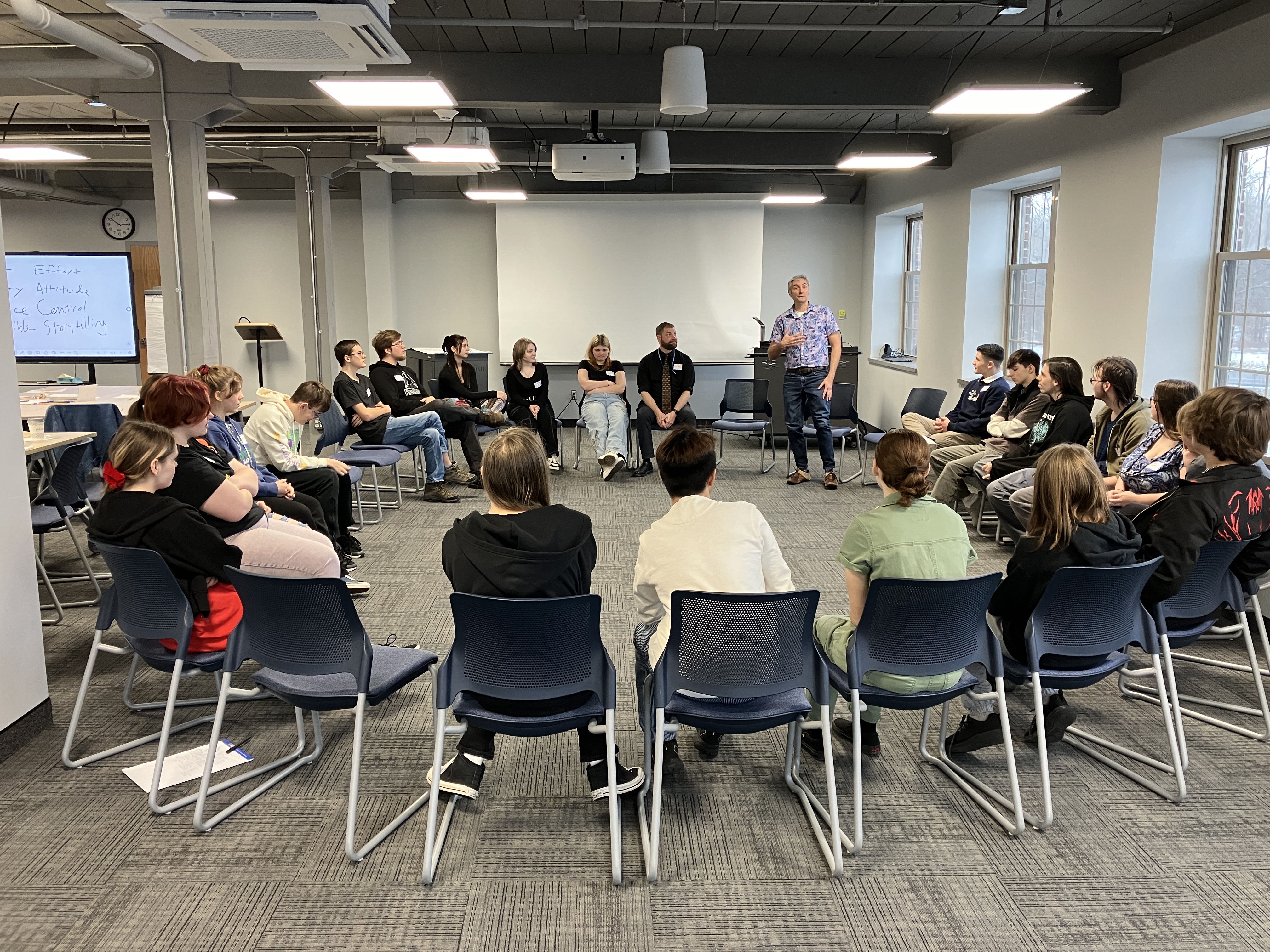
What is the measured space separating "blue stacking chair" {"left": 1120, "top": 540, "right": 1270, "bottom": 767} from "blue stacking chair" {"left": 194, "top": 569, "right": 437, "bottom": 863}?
238cm

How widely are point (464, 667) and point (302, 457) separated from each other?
10.5 feet

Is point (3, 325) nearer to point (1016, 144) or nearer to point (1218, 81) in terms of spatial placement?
point (1218, 81)

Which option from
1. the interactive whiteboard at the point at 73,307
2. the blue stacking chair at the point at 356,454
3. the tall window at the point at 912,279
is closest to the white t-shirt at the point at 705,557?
the blue stacking chair at the point at 356,454

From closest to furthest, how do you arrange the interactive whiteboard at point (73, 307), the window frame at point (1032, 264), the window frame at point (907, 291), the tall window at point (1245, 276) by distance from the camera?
the tall window at point (1245, 276) → the window frame at point (1032, 264) → the window frame at point (907, 291) → the interactive whiteboard at point (73, 307)

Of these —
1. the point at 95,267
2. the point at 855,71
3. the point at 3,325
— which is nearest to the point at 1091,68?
the point at 855,71

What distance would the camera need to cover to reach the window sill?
10039 mm

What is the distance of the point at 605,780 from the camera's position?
269 centimetres

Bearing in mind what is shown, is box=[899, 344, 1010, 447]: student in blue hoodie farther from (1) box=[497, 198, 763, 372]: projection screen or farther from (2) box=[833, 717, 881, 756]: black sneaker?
(1) box=[497, 198, 763, 372]: projection screen

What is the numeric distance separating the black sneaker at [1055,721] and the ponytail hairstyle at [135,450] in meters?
2.94

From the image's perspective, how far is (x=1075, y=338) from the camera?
6719mm

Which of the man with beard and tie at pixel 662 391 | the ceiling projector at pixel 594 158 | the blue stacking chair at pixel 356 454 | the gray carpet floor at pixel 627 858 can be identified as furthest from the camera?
the man with beard and tie at pixel 662 391

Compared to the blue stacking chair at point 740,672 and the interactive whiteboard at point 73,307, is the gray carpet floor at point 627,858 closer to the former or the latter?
the blue stacking chair at point 740,672

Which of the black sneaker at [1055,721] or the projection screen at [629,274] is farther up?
the projection screen at [629,274]

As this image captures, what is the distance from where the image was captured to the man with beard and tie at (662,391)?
26.4 ft
